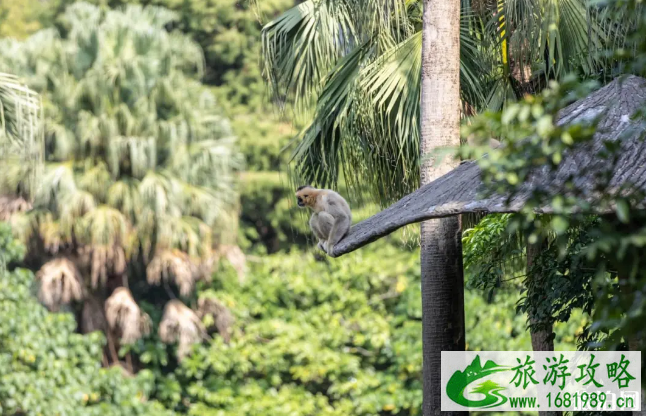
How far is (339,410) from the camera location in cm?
1672

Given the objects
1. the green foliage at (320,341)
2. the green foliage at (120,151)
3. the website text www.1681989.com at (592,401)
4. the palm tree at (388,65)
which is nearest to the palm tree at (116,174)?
the green foliage at (120,151)

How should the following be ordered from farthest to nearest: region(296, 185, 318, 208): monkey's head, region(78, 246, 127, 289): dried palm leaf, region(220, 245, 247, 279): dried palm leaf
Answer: region(220, 245, 247, 279): dried palm leaf, region(78, 246, 127, 289): dried palm leaf, region(296, 185, 318, 208): monkey's head

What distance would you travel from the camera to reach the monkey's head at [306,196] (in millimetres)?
7383

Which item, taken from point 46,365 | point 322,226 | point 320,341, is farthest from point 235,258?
point 322,226

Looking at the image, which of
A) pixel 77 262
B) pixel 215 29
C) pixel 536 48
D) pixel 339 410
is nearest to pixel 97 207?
pixel 77 262

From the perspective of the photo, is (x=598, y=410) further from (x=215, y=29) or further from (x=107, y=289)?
(x=215, y=29)

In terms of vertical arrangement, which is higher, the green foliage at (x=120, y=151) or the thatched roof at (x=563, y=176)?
the green foliage at (x=120, y=151)

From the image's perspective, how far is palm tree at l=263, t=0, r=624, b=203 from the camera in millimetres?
7234

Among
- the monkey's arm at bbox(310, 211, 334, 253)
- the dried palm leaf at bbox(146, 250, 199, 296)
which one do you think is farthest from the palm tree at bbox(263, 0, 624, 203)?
the dried palm leaf at bbox(146, 250, 199, 296)

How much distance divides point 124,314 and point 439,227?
11.2m

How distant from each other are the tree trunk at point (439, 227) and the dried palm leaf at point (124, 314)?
10.9 metres

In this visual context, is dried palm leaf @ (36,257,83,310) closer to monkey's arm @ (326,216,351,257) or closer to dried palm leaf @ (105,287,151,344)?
dried palm leaf @ (105,287,151,344)

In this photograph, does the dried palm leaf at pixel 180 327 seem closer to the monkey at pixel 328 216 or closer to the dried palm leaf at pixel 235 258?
the dried palm leaf at pixel 235 258

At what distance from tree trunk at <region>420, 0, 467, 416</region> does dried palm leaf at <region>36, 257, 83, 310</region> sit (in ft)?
35.6
